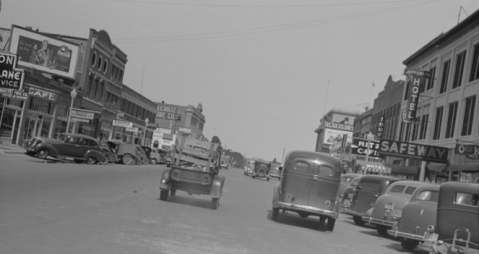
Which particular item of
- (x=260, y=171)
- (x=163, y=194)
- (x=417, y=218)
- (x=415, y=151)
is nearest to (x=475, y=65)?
(x=415, y=151)

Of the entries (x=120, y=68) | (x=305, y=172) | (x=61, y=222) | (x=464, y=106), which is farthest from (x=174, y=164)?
(x=120, y=68)

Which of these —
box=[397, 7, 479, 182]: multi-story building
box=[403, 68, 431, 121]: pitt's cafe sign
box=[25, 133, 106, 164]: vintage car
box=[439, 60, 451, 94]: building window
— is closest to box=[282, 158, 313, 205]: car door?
box=[397, 7, 479, 182]: multi-story building

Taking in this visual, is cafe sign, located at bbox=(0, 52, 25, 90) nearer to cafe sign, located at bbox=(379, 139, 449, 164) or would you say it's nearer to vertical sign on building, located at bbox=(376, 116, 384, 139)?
cafe sign, located at bbox=(379, 139, 449, 164)

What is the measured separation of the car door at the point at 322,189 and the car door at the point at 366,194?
13.6 feet

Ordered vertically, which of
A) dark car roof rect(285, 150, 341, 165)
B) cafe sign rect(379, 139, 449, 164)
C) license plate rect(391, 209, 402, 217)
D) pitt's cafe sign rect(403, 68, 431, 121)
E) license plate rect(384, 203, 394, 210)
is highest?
pitt's cafe sign rect(403, 68, 431, 121)

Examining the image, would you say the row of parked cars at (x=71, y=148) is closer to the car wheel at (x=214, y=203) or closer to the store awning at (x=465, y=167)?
the car wheel at (x=214, y=203)

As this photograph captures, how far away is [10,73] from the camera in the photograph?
3438 cm

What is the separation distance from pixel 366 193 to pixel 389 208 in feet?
12.9

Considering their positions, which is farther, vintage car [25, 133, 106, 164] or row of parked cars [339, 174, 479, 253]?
vintage car [25, 133, 106, 164]

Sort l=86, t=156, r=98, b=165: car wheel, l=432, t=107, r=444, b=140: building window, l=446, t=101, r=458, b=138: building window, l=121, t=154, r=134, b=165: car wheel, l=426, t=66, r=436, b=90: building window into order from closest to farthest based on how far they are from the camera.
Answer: l=86, t=156, r=98, b=165: car wheel → l=446, t=101, r=458, b=138: building window → l=432, t=107, r=444, b=140: building window → l=426, t=66, r=436, b=90: building window → l=121, t=154, r=134, b=165: car wheel

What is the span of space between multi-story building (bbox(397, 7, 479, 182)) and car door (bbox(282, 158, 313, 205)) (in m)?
16.0

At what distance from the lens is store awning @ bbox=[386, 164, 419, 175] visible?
45469mm

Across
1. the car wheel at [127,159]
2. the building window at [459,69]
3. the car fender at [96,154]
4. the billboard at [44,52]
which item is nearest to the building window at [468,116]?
the building window at [459,69]

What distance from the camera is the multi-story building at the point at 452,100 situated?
111 ft
